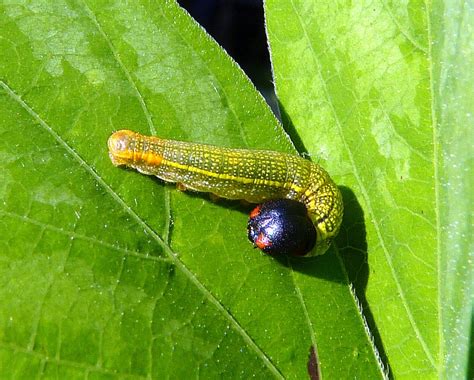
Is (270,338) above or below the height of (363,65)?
below

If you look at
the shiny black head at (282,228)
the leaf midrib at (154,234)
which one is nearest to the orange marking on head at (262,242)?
the shiny black head at (282,228)

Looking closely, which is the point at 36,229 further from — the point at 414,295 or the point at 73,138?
the point at 414,295

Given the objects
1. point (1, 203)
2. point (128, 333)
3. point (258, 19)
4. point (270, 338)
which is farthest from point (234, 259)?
point (258, 19)

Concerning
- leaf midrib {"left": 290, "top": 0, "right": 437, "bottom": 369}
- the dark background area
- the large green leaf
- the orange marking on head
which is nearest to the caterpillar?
the large green leaf

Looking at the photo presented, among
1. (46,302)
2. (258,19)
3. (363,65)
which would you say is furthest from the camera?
(258,19)

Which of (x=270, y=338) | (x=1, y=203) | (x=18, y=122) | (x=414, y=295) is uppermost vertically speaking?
(x=18, y=122)

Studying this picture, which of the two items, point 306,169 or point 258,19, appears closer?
point 306,169

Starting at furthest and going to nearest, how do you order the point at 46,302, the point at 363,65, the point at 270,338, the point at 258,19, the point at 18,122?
the point at 258,19, the point at 363,65, the point at 270,338, the point at 18,122, the point at 46,302

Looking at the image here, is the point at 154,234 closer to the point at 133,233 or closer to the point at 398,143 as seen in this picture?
the point at 133,233

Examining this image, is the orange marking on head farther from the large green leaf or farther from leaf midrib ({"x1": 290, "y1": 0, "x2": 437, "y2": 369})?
leaf midrib ({"x1": 290, "y1": 0, "x2": 437, "y2": 369})
